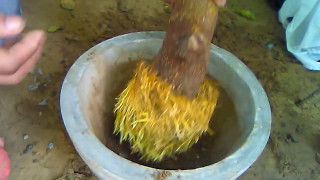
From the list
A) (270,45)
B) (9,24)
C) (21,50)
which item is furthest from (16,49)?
(270,45)

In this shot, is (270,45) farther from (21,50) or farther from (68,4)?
(21,50)

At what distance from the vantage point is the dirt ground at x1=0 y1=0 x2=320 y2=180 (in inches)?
57.9

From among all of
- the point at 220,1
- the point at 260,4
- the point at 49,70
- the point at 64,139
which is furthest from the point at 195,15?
the point at 260,4

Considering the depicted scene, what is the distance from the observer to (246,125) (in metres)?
1.19

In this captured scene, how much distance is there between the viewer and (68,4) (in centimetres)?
192

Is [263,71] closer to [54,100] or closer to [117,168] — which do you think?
[54,100]

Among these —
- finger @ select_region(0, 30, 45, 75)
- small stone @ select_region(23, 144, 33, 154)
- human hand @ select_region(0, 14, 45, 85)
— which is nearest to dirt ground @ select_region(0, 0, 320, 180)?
small stone @ select_region(23, 144, 33, 154)

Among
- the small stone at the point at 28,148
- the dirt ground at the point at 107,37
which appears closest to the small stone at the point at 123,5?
the dirt ground at the point at 107,37

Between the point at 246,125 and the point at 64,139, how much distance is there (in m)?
0.66

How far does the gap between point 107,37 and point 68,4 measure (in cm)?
27

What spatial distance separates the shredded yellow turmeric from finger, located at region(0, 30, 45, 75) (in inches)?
11.1

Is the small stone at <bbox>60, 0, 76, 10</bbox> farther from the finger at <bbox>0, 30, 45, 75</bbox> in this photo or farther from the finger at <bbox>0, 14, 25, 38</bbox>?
the finger at <bbox>0, 14, 25, 38</bbox>

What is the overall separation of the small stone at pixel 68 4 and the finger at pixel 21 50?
782mm

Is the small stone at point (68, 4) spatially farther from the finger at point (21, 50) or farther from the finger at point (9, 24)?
the finger at point (9, 24)
